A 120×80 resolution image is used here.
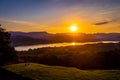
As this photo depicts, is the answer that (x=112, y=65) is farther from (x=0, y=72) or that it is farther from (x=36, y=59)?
(x=0, y=72)

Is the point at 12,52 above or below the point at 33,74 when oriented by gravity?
above

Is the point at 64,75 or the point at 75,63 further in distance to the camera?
the point at 75,63

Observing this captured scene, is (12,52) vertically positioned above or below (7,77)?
above

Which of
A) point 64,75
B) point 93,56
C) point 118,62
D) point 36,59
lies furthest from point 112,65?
point 64,75

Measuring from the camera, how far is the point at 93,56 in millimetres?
51312

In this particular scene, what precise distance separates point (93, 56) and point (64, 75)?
30947 millimetres

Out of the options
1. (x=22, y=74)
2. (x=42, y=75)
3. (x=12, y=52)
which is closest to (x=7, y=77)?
(x=22, y=74)

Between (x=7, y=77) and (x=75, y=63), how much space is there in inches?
1169

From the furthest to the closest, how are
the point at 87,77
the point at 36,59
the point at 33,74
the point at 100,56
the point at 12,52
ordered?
the point at 36,59
the point at 100,56
the point at 12,52
the point at 33,74
the point at 87,77

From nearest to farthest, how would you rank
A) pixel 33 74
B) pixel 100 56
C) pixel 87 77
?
pixel 87 77
pixel 33 74
pixel 100 56

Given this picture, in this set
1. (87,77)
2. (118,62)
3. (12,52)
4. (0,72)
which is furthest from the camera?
(118,62)

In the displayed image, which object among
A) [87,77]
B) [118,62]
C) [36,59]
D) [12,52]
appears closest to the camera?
[87,77]

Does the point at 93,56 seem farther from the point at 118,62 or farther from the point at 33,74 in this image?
the point at 33,74

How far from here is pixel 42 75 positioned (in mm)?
21203
